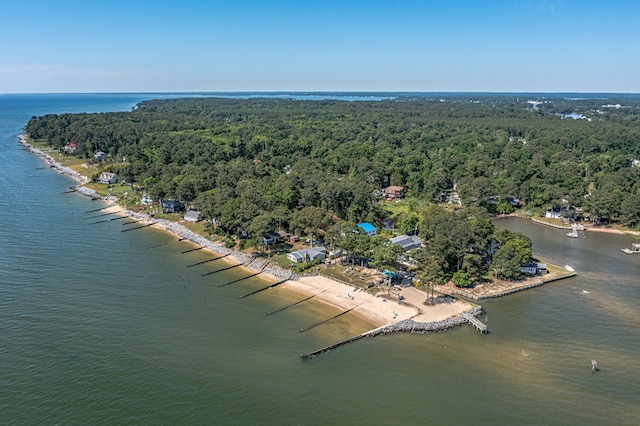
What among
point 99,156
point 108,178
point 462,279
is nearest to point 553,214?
point 462,279

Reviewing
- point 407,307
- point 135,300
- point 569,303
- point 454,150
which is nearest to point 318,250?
point 407,307

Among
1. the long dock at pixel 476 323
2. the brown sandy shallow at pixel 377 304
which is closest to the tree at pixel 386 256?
the brown sandy shallow at pixel 377 304

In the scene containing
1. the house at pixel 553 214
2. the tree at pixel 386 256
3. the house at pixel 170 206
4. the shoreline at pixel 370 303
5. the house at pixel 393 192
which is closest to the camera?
the shoreline at pixel 370 303

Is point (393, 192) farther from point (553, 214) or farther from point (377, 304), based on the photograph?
point (377, 304)

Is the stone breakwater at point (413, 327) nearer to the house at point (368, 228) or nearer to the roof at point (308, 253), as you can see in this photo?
the roof at point (308, 253)

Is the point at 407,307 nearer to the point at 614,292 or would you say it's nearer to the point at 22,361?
the point at 614,292

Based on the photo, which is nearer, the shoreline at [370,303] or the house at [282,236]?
the shoreline at [370,303]

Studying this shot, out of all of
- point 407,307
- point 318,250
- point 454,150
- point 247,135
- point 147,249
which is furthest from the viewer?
point 247,135
